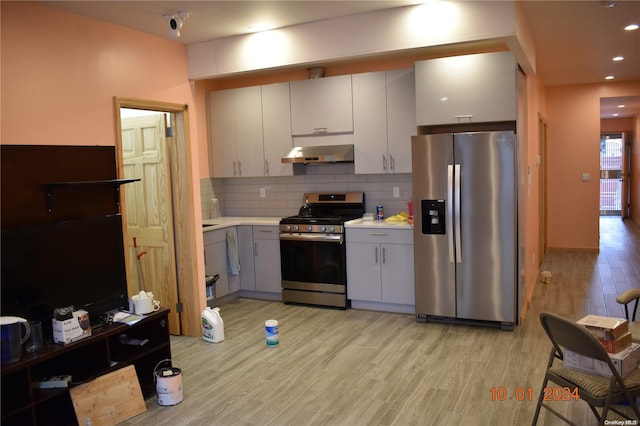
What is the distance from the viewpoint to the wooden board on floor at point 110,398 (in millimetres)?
3123

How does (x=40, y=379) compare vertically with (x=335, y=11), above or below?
below

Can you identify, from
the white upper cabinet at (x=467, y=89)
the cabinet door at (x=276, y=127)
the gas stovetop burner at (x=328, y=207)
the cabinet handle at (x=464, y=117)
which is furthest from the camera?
the cabinet door at (x=276, y=127)

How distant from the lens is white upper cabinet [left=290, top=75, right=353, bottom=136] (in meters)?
5.58

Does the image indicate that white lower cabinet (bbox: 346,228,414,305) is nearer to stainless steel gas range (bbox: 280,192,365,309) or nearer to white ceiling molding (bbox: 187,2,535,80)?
stainless steel gas range (bbox: 280,192,365,309)

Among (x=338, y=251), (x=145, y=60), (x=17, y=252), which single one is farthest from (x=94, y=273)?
(x=338, y=251)

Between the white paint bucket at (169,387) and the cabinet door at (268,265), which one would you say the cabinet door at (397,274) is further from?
the white paint bucket at (169,387)

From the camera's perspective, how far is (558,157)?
873 centimetres

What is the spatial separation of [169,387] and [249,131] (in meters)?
3.37

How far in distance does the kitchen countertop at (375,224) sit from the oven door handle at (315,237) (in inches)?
5.9

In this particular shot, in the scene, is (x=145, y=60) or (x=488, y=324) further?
(x=488, y=324)

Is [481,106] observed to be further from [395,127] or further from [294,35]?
[294,35]

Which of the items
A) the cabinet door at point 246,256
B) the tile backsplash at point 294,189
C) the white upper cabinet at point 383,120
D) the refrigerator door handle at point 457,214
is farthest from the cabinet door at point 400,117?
the cabinet door at point 246,256

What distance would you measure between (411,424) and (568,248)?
677 centimetres

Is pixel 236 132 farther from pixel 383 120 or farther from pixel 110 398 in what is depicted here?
pixel 110 398
